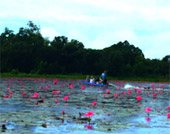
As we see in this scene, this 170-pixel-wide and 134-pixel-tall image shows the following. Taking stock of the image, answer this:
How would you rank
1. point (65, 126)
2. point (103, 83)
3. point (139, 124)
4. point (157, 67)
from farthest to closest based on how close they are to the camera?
point (157, 67) < point (103, 83) < point (139, 124) < point (65, 126)

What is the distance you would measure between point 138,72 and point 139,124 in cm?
7717

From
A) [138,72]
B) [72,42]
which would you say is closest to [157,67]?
[138,72]

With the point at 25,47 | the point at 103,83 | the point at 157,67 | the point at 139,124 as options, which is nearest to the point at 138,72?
the point at 157,67

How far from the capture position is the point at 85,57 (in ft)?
287

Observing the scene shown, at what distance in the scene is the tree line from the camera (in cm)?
8344

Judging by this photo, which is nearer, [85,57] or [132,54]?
[85,57]

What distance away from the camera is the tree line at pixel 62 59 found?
83.4m

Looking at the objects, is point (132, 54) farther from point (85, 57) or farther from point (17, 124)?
point (17, 124)

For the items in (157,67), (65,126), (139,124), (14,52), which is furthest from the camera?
(157,67)

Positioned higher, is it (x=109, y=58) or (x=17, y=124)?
(x=109, y=58)

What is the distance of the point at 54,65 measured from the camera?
276 ft

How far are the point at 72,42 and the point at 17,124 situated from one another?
275 ft

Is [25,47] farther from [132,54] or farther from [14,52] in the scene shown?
[132,54]

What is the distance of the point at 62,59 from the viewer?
88188mm
